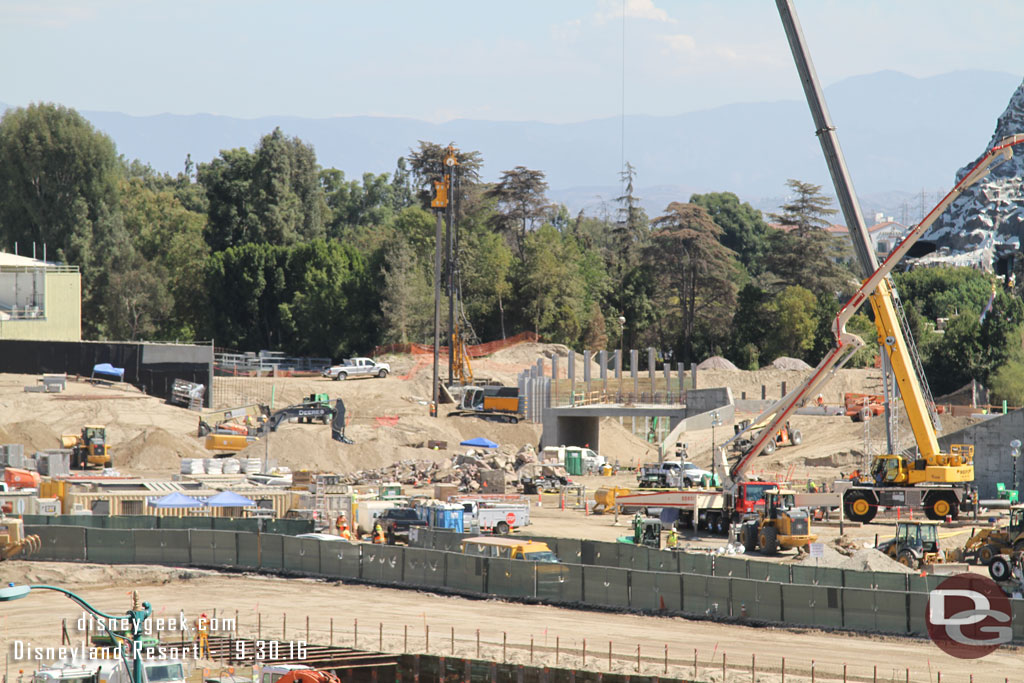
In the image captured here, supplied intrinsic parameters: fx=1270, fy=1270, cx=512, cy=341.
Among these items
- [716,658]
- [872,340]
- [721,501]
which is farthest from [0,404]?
[872,340]

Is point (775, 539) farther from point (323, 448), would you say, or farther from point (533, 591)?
point (323, 448)

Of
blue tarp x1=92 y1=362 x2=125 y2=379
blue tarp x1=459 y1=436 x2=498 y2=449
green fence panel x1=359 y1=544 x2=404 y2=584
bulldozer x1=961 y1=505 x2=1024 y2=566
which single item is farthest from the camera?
blue tarp x1=92 y1=362 x2=125 y2=379

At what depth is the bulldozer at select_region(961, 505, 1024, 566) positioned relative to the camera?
33.9 m

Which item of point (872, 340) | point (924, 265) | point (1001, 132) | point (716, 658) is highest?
point (1001, 132)

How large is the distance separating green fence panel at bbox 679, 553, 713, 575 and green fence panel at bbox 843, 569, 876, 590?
3363mm

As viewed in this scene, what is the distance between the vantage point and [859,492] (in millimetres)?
44562

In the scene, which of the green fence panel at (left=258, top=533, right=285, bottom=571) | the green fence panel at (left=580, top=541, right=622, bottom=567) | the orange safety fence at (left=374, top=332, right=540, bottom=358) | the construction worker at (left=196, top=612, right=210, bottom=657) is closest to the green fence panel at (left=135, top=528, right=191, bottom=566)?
the green fence panel at (left=258, top=533, right=285, bottom=571)

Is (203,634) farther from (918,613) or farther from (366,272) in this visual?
(366,272)

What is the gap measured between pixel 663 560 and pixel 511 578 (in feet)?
13.3

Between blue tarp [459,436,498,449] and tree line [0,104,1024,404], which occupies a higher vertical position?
tree line [0,104,1024,404]

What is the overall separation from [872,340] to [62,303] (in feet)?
180

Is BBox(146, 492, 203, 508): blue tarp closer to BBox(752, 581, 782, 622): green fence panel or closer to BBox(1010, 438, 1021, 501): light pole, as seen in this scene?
BBox(752, 581, 782, 622): green fence panel

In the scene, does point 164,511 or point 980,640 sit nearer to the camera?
point 980,640

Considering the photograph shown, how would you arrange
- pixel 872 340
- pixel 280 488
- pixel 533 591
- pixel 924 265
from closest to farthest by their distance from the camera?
pixel 533 591 < pixel 280 488 < pixel 872 340 < pixel 924 265
